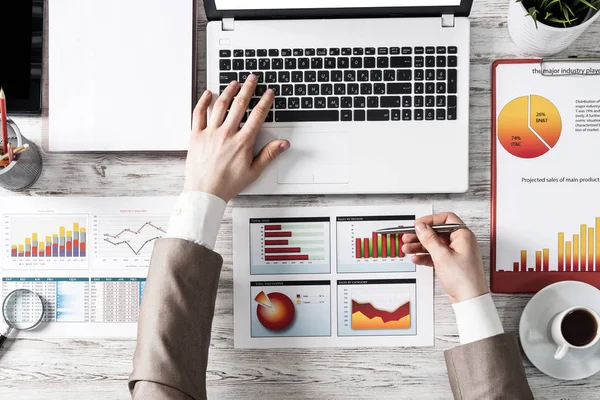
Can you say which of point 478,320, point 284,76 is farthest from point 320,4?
point 478,320

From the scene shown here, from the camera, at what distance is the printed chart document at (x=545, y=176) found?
0.93 metres

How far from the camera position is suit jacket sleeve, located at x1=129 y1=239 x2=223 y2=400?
2.50 feet

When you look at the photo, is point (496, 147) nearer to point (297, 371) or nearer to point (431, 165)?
point (431, 165)

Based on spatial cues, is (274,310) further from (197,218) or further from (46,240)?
(46,240)

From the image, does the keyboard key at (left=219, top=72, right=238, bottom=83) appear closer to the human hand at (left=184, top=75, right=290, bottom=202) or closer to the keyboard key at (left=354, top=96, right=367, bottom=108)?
the human hand at (left=184, top=75, right=290, bottom=202)

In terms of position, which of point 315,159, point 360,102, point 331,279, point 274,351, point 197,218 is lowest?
point 274,351

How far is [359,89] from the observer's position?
0.91 m

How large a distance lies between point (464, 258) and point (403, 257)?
0.41 feet

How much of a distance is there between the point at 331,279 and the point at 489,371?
310mm

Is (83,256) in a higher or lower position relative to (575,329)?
higher

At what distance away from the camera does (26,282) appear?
3.17 feet

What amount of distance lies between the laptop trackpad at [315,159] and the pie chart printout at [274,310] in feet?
0.73

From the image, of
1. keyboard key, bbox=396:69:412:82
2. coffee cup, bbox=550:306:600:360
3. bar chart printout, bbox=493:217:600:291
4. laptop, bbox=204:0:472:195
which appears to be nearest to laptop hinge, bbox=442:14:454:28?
laptop, bbox=204:0:472:195

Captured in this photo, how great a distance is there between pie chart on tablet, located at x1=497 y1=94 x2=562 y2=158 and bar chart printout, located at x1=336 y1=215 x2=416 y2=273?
10.6 inches
